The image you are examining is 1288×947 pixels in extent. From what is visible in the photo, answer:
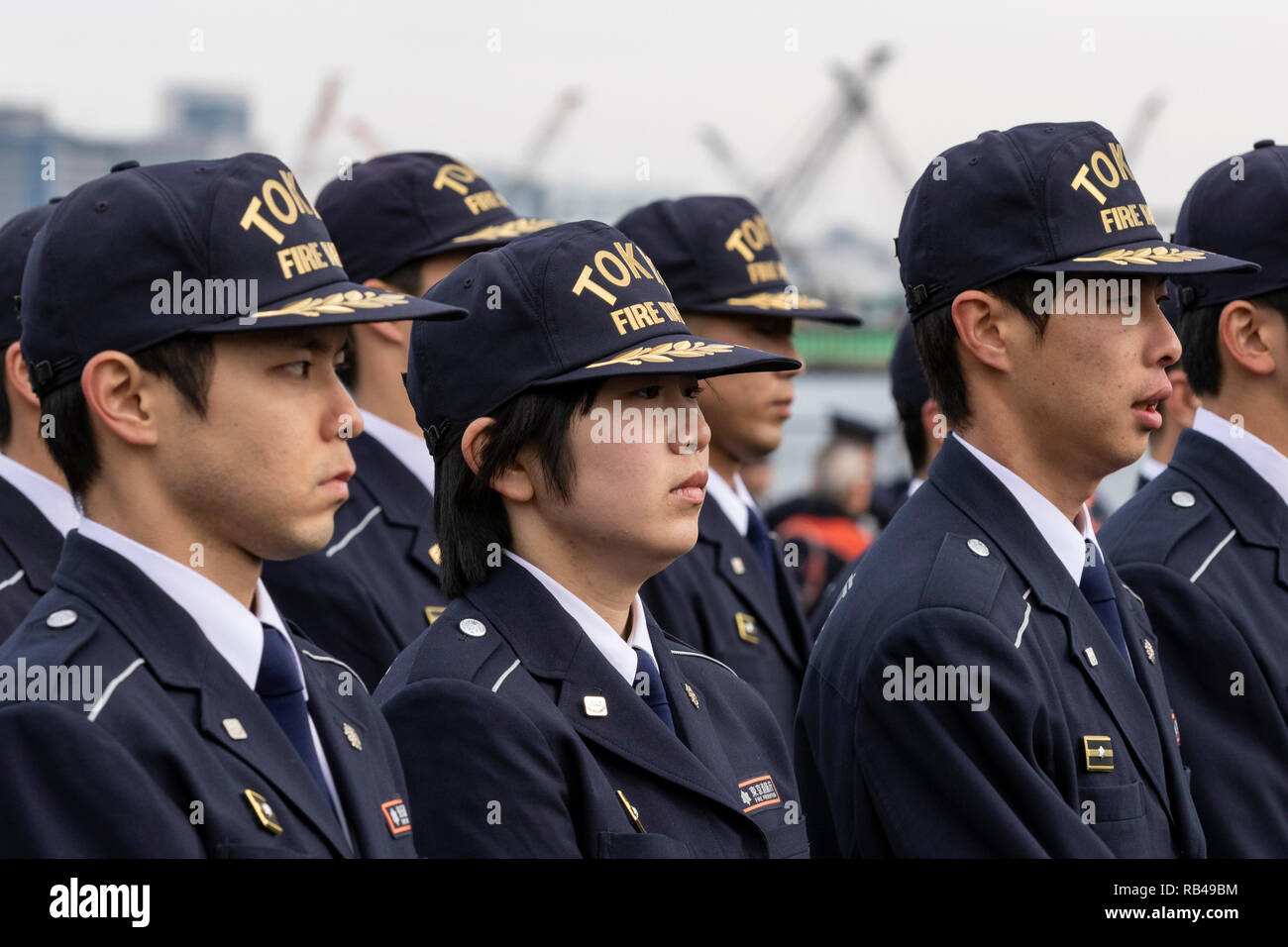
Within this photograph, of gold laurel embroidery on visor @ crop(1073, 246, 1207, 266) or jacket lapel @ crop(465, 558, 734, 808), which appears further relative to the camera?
gold laurel embroidery on visor @ crop(1073, 246, 1207, 266)

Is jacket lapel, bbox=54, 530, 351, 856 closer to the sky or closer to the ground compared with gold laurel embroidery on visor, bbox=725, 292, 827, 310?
closer to the ground

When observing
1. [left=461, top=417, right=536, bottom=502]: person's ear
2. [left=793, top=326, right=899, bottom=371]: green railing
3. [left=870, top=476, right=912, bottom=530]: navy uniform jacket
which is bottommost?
[left=793, top=326, right=899, bottom=371]: green railing

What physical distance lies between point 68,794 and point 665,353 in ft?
4.35

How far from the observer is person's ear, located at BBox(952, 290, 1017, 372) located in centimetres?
355

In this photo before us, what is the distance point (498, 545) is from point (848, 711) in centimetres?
69

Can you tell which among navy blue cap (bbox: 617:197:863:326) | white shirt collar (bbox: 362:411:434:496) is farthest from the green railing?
white shirt collar (bbox: 362:411:434:496)

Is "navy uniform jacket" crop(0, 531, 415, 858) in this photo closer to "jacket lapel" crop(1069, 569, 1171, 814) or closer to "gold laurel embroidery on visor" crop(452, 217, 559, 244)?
"jacket lapel" crop(1069, 569, 1171, 814)

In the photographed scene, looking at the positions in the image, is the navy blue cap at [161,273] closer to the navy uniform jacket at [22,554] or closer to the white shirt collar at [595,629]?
the white shirt collar at [595,629]

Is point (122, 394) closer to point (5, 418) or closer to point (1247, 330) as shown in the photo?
point (5, 418)

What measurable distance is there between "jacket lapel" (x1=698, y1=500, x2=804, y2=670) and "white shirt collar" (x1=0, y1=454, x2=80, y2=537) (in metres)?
1.73

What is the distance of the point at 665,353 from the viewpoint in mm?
3244

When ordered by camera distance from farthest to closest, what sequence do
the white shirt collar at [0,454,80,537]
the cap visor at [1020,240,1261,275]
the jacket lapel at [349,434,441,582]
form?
the jacket lapel at [349,434,441,582], the white shirt collar at [0,454,80,537], the cap visor at [1020,240,1261,275]
